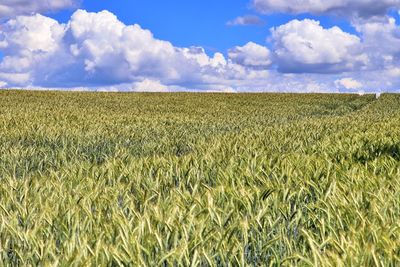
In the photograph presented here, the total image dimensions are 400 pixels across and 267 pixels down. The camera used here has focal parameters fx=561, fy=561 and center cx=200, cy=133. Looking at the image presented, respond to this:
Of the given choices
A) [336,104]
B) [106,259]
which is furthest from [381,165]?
[336,104]

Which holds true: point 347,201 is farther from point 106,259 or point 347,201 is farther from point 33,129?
point 33,129

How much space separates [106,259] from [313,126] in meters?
13.8

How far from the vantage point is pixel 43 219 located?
3.91 m

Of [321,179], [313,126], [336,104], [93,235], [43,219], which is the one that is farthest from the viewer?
[336,104]

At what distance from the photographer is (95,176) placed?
260 inches

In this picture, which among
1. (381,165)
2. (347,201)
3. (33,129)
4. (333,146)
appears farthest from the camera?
(33,129)

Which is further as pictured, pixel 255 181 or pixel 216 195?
pixel 255 181

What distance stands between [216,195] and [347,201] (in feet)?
3.51

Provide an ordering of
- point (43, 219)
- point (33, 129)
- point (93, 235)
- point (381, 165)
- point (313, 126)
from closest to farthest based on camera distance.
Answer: point (93, 235), point (43, 219), point (381, 165), point (33, 129), point (313, 126)

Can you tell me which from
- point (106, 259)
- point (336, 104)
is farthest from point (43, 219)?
point (336, 104)

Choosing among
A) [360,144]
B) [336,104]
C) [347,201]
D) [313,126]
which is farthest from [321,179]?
[336,104]

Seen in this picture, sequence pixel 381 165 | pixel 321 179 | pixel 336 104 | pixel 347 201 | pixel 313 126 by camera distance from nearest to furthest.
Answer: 1. pixel 347 201
2. pixel 321 179
3. pixel 381 165
4. pixel 313 126
5. pixel 336 104

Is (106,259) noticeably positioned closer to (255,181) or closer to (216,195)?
(216,195)

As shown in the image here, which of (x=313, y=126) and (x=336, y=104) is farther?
(x=336, y=104)
